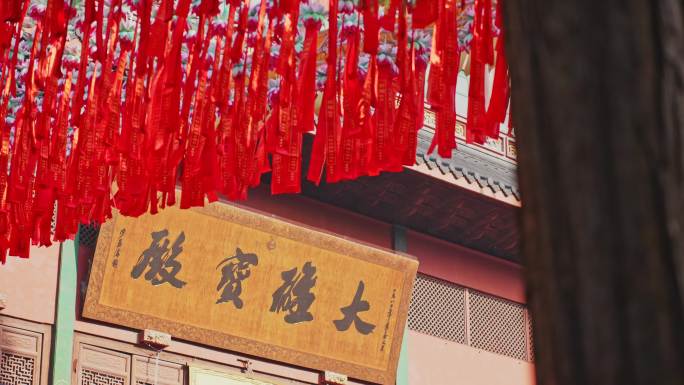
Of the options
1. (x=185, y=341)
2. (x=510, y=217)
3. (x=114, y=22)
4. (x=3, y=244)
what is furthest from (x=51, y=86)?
(x=510, y=217)

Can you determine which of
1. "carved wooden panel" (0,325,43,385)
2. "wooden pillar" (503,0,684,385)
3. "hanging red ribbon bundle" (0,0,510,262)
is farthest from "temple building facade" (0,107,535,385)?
"wooden pillar" (503,0,684,385)

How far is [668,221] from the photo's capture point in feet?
3.66

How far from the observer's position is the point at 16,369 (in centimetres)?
730

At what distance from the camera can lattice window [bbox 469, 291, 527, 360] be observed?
9.64 meters

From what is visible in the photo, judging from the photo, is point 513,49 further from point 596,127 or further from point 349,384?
point 349,384

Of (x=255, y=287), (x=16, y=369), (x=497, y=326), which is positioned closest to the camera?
(x=16, y=369)

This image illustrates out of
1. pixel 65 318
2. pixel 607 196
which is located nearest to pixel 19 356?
pixel 65 318

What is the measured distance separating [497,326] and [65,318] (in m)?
3.66

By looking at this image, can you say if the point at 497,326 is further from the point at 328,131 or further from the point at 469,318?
the point at 328,131

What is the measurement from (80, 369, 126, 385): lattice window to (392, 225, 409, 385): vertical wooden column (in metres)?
2.16

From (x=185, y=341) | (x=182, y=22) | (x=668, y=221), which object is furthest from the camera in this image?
(x=185, y=341)

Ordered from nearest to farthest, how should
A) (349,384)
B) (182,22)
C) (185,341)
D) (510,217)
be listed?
(182,22) < (185,341) < (349,384) < (510,217)

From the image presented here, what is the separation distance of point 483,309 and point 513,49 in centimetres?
864

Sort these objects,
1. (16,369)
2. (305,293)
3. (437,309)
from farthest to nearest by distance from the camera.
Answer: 1. (437,309)
2. (305,293)
3. (16,369)
